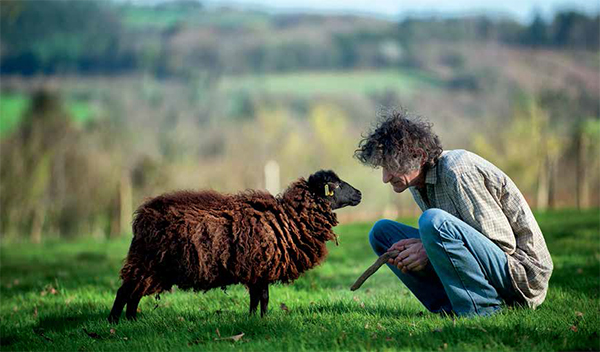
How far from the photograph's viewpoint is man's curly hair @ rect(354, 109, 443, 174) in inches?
232

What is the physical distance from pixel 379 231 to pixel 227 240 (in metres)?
1.49

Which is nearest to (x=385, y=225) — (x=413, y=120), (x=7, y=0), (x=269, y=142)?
(x=413, y=120)

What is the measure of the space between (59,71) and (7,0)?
47.6 meters

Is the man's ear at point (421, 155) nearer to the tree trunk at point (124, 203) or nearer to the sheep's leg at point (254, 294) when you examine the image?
the sheep's leg at point (254, 294)

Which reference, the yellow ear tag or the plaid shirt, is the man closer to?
the plaid shirt

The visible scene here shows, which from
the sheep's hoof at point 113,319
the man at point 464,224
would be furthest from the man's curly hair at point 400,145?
the sheep's hoof at point 113,319

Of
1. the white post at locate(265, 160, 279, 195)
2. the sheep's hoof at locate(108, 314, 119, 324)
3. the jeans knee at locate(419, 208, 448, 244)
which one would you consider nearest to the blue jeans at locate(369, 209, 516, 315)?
the jeans knee at locate(419, 208, 448, 244)

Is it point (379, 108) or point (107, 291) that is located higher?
point (379, 108)

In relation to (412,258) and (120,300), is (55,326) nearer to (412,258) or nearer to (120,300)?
(120,300)

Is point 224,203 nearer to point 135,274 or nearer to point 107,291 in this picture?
point 135,274

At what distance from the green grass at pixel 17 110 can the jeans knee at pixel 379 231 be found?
35.8 metres

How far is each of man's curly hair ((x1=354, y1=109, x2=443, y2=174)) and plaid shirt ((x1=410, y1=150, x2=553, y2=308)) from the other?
7.1 inches

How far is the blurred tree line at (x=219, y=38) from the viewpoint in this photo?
57188 millimetres

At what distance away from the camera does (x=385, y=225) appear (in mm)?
6637
